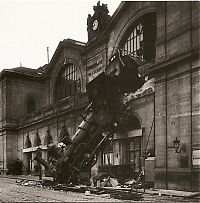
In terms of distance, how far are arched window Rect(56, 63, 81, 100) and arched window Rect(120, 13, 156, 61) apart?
8.57 m

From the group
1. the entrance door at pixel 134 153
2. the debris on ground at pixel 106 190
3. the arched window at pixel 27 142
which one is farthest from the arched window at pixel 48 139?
the entrance door at pixel 134 153

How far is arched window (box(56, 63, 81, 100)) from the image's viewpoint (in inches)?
A: 1208

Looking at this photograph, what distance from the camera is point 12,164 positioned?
3625cm

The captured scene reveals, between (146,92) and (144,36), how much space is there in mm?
4653

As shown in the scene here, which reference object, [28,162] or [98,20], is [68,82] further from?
[28,162]

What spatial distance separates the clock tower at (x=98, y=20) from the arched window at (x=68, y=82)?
4430 millimetres

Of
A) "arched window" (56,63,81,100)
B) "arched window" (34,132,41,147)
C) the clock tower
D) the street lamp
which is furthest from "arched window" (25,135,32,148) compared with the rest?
the street lamp

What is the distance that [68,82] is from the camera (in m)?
32.1

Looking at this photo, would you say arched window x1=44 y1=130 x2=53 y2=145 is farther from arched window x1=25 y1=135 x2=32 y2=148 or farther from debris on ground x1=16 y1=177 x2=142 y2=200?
debris on ground x1=16 y1=177 x2=142 y2=200

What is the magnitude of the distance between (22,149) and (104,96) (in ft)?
67.7

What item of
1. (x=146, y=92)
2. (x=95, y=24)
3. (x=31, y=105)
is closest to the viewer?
(x=146, y=92)

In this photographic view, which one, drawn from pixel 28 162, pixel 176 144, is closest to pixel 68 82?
pixel 28 162

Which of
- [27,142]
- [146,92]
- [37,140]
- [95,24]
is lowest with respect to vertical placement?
[27,142]

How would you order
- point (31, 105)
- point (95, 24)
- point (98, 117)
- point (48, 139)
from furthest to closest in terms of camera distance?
1. point (31, 105)
2. point (48, 139)
3. point (95, 24)
4. point (98, 117)
